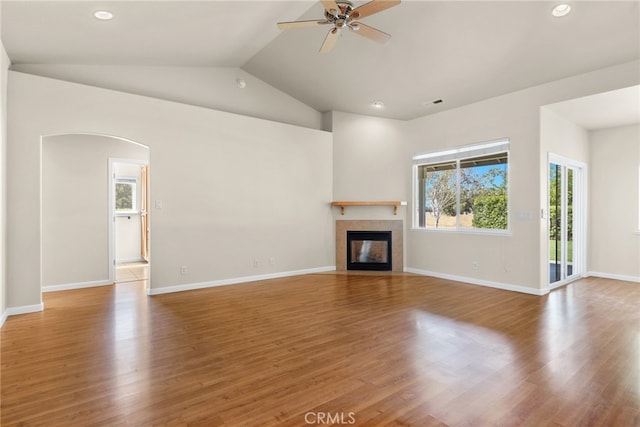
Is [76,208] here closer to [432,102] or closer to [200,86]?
[200,86]

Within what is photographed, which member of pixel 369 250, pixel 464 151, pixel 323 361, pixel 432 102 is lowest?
→ pixel 323 361

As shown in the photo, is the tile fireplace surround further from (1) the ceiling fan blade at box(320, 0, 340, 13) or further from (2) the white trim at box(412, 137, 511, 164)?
(1) the ceiling fan blade at box(320, 0, 340, 13)

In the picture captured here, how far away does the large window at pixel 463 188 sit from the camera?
544cm

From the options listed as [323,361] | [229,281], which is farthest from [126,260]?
[323,361]

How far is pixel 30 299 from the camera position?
157 inches

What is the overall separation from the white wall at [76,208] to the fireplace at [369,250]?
436 centimetres

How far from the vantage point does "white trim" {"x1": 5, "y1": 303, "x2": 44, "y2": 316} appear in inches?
152

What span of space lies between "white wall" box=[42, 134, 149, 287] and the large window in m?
5.55

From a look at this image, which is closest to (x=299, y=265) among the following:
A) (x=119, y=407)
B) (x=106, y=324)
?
(x=106, y=324)

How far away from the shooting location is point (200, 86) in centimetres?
547

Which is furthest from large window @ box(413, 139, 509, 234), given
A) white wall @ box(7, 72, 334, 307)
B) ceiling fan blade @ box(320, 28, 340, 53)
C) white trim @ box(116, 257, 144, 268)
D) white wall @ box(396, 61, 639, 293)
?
white trim @ box(116, 257, 144, 268)

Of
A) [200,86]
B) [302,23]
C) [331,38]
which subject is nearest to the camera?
[302,23]

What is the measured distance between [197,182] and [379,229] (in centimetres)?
354

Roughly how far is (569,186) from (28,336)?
7934mm
